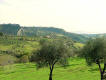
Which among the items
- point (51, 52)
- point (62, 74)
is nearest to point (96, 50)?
point (51, 52)

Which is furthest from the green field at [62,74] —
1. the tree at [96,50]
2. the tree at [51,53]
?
the tree at [96,50]

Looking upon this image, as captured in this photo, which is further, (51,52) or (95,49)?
(51,52)

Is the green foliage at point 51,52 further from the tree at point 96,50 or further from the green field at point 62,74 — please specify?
the green field at point 62,74

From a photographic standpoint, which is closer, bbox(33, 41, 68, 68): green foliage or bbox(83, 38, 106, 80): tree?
bbox(83, 38, 106, 80): tree

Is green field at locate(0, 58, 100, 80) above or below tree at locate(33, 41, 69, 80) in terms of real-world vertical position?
below

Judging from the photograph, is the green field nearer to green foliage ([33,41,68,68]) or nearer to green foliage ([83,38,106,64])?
green foliage ([33,41,68,68])

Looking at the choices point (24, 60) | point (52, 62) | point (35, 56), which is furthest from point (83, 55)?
point (24, 60)

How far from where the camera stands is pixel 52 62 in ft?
176

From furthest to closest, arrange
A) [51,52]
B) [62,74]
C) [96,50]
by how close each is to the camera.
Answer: [62,74] < [51,52] < [96,50]

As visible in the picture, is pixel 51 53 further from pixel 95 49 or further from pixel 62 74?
pixel 62 74

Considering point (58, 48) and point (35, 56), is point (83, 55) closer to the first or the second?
point (58, 48)

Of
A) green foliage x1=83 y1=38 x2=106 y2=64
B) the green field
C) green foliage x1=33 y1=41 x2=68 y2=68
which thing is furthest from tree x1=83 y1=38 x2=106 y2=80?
the green field

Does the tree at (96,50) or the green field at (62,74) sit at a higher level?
the tree at (96,50)

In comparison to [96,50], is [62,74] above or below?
below
